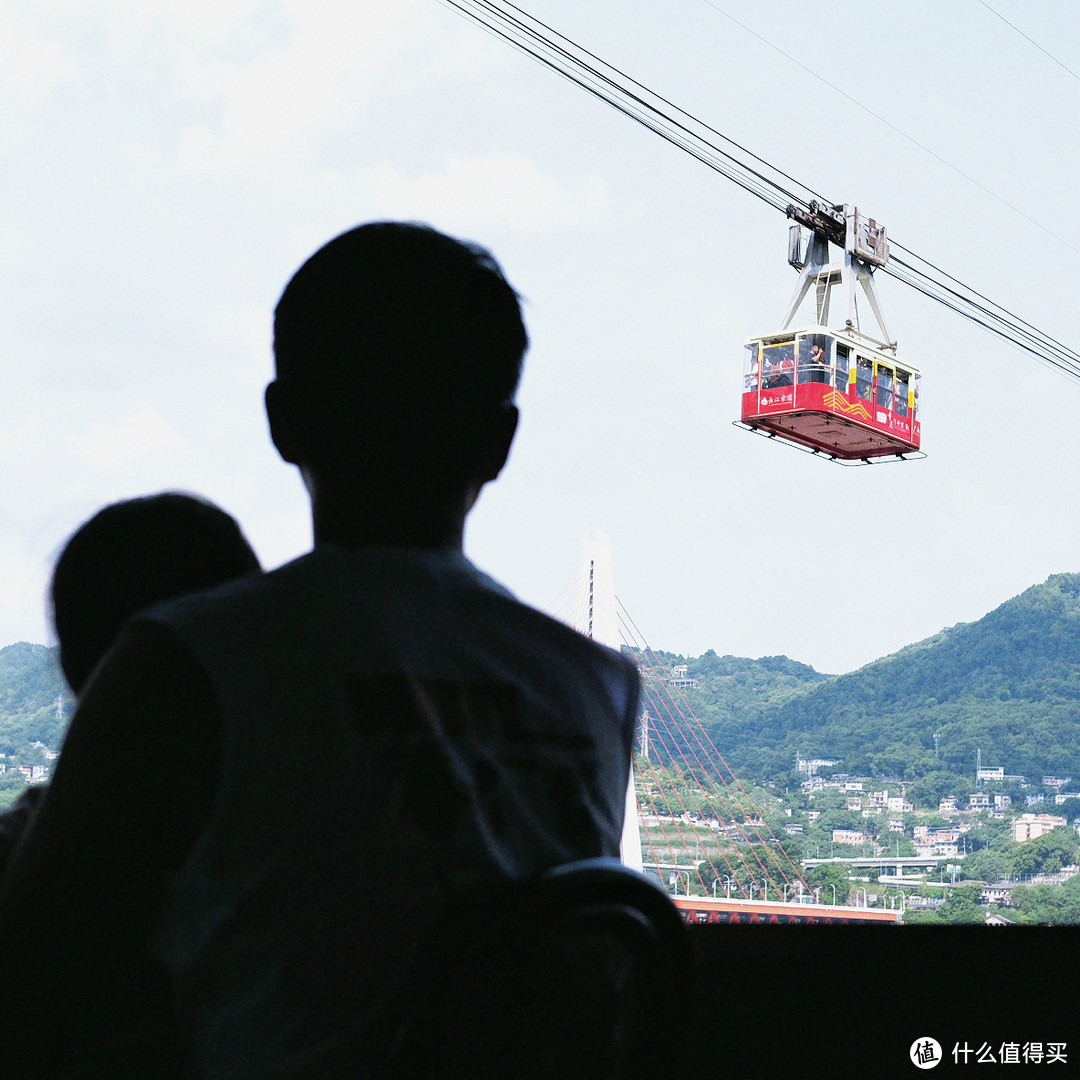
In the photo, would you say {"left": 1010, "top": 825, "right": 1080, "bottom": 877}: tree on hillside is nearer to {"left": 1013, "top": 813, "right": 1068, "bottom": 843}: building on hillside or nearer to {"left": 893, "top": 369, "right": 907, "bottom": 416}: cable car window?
{"left": 1013, "top": 813, "right": 1068, "bottom": 843}: building on hillside

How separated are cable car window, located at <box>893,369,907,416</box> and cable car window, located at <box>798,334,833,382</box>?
103 centimetres

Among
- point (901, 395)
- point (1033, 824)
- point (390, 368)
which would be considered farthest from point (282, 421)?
point (1033, 824)

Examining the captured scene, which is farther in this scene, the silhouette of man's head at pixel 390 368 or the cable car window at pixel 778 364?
the cable car window at pixel 778 364

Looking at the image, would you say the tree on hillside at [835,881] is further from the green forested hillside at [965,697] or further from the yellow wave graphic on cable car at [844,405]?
the yellow wave graphic on cable car at [844,405]

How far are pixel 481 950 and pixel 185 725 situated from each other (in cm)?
9

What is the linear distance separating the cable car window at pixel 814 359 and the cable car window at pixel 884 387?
77 cm

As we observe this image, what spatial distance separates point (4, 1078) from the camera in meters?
0.32

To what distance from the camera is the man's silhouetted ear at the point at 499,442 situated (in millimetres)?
425

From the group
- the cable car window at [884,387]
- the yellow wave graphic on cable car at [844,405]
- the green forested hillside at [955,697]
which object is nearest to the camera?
the yellow wave graphic on cable car at [844,405]

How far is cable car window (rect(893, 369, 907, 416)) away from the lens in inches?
391

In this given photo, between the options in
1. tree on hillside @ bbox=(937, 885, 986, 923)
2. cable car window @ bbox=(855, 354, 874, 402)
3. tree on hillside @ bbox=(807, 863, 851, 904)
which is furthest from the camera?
tree on hillside @ bbox=(937, 885, 986, 923)

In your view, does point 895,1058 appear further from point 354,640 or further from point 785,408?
point 785,408

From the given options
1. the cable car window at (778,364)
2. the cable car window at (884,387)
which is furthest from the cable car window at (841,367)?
the cable car window at (884,387)

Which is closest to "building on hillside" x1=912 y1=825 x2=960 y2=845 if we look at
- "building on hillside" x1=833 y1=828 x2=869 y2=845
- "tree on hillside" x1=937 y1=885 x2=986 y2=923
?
"tree on hillside" x1=937 y1=885 x2=986 y2=923
